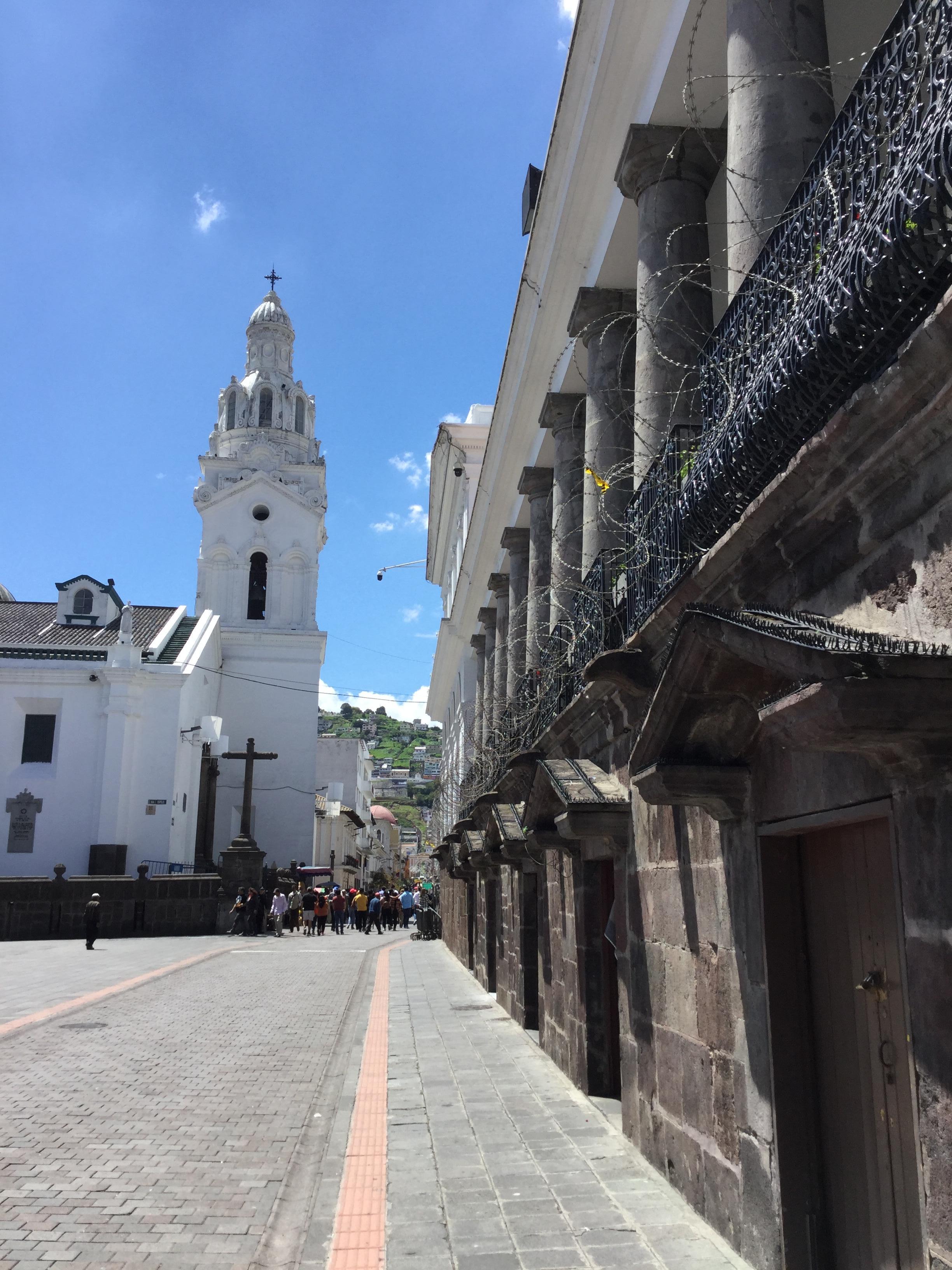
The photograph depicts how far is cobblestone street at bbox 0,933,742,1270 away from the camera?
4.96m

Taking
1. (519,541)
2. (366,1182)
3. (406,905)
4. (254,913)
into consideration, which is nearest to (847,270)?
(366,1182)

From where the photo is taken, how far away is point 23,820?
1316 inches

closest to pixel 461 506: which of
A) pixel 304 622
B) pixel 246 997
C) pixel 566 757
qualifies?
pixel 246 997

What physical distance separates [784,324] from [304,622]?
43.7 m

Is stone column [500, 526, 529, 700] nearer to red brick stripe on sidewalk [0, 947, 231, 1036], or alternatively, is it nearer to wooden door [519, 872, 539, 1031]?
wooden door [519, 872, 539, 1031]

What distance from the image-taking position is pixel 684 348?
7973 millimetres

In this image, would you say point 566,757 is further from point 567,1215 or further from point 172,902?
point 172,902

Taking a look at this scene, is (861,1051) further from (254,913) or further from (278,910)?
(278,910)

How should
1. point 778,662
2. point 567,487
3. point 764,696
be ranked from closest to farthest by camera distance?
point 778,662 → point 764,696 → point 567,487

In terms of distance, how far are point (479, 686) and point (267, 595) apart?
1050 inches

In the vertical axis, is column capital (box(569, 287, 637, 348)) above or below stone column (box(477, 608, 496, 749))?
above

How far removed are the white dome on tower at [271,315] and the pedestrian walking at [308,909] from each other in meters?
29.6

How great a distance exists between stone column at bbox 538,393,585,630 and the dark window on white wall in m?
26.6

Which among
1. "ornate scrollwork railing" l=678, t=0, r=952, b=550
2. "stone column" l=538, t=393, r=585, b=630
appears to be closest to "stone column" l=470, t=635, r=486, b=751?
"stone column" l=538, t=393, r=585, b=630
